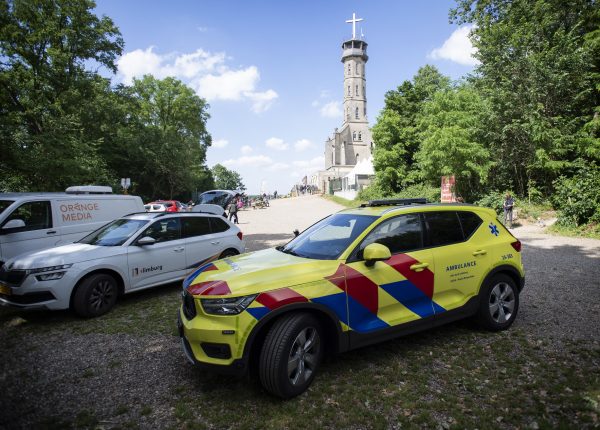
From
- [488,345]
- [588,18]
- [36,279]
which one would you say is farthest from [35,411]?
[588,18]

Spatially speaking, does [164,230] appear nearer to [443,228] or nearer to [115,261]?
[115,261]

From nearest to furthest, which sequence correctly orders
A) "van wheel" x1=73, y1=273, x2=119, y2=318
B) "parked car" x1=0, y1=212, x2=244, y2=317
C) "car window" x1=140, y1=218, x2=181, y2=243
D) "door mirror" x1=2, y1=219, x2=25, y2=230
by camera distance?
1. "parked car" x1=0, y1=212, x2=244, y2=317
2. "van wheel" x1=73, y1=273, x2=119, y2=318
3. "car window" x1=140, y1=218, x2=181, y2=243
4. "door mirror" x1=2, y1=219, x2=25, y2=230

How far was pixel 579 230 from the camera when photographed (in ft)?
44.9

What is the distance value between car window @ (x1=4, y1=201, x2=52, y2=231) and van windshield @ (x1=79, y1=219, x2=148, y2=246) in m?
1.63

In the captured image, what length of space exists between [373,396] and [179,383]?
6.37 feet

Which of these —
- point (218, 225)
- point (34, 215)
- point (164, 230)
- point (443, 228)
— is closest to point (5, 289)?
point (164, 230)

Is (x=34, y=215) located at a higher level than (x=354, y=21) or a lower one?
lower

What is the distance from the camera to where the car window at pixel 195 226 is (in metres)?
7.09

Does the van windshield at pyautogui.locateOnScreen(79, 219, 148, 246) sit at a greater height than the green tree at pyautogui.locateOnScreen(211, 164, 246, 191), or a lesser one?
lesser

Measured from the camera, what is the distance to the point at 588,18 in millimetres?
17312

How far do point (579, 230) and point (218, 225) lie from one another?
13.7 m

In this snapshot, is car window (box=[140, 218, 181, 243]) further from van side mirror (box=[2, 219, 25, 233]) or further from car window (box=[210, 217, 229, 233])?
van side mirror (box=[2, 219, 25, 233])

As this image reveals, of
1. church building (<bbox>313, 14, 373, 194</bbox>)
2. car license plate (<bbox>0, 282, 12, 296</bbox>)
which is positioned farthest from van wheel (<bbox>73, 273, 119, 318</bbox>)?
church building (<bbox>313, 14, 373, 194</bbox>)

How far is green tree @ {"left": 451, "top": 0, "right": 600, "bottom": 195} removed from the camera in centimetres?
1697
